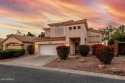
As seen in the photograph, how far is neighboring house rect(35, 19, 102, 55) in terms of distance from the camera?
25344 millimetres

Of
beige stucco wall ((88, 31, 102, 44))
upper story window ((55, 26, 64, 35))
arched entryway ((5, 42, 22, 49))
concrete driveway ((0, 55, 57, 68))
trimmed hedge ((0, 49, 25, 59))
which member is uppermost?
upper story window ((55, 26, 64, 35))

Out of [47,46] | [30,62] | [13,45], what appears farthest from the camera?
[13,45]

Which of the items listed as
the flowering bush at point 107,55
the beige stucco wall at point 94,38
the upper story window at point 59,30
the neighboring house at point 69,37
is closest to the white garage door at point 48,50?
the neighboring house at point 69,37

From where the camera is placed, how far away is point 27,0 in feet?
62.7

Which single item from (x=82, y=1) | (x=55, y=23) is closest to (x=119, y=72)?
(x=82, y=1)

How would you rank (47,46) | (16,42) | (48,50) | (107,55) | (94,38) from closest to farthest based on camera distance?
(107,55), (94,38), (48,50), (47,46), (16,42)

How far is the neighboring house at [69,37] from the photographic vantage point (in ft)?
83.1

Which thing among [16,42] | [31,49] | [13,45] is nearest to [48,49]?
[31,49]

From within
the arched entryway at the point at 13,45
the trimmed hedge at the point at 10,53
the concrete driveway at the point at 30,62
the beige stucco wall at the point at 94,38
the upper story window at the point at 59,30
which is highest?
the upper story window at the point at 59,30

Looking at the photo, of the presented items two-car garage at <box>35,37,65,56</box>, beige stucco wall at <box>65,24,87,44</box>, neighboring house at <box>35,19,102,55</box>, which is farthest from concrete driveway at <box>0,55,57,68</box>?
beige stucco wall at <box>65,24,87,44</box>

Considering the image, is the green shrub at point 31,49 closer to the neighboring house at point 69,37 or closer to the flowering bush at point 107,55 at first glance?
the neighboring house at point 69,37

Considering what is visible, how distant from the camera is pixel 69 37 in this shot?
25672 millimetres

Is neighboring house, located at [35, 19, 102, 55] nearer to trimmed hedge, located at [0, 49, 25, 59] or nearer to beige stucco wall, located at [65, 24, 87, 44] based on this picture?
beige stucco wall, located at [65, 24, 87, 44]

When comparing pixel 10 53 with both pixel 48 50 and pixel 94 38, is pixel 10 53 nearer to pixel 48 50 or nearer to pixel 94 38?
pixel 48 50
